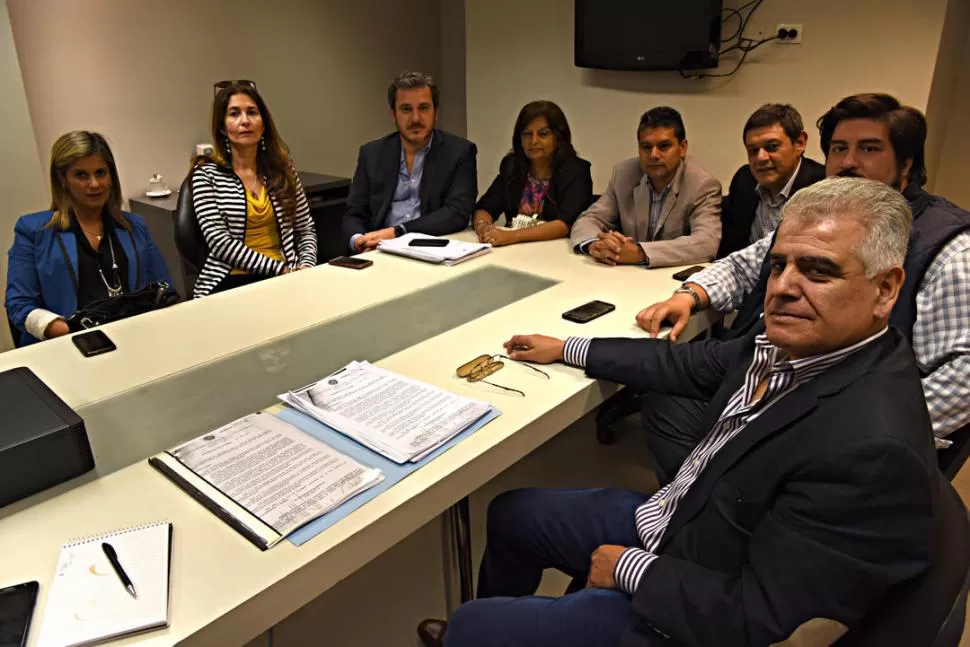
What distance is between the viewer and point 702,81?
11.1ft

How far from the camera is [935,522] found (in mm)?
807

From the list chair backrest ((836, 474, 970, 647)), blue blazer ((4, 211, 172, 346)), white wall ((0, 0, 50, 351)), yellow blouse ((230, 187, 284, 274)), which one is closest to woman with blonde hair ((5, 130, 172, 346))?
blue blazer ((4, 211, 172, 346))

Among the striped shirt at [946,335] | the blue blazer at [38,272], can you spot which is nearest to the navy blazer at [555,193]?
the striped shirt at [946,335]

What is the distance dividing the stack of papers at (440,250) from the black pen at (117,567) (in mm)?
1429

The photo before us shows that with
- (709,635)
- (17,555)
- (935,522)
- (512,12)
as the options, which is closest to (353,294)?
(17,555)

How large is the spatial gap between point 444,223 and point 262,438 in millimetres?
1588

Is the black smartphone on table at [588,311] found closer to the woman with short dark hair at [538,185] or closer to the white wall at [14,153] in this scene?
the woman with short dark hair at [538,185]

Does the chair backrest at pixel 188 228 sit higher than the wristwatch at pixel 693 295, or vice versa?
the chair backrest at pixel 188 228

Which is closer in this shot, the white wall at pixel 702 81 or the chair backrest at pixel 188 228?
the chair backrest at pixel 188 228

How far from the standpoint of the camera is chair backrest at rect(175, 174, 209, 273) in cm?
240

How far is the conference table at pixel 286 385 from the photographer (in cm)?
Answer: 92

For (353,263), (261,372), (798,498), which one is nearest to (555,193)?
(353,263)

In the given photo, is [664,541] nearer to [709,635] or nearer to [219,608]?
[709,635]

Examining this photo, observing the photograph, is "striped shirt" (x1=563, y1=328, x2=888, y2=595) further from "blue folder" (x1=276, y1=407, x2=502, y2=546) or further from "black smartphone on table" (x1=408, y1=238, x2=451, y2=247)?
"black smartphone on table" (x1=408, y1=238, x2=451, y2=247)
